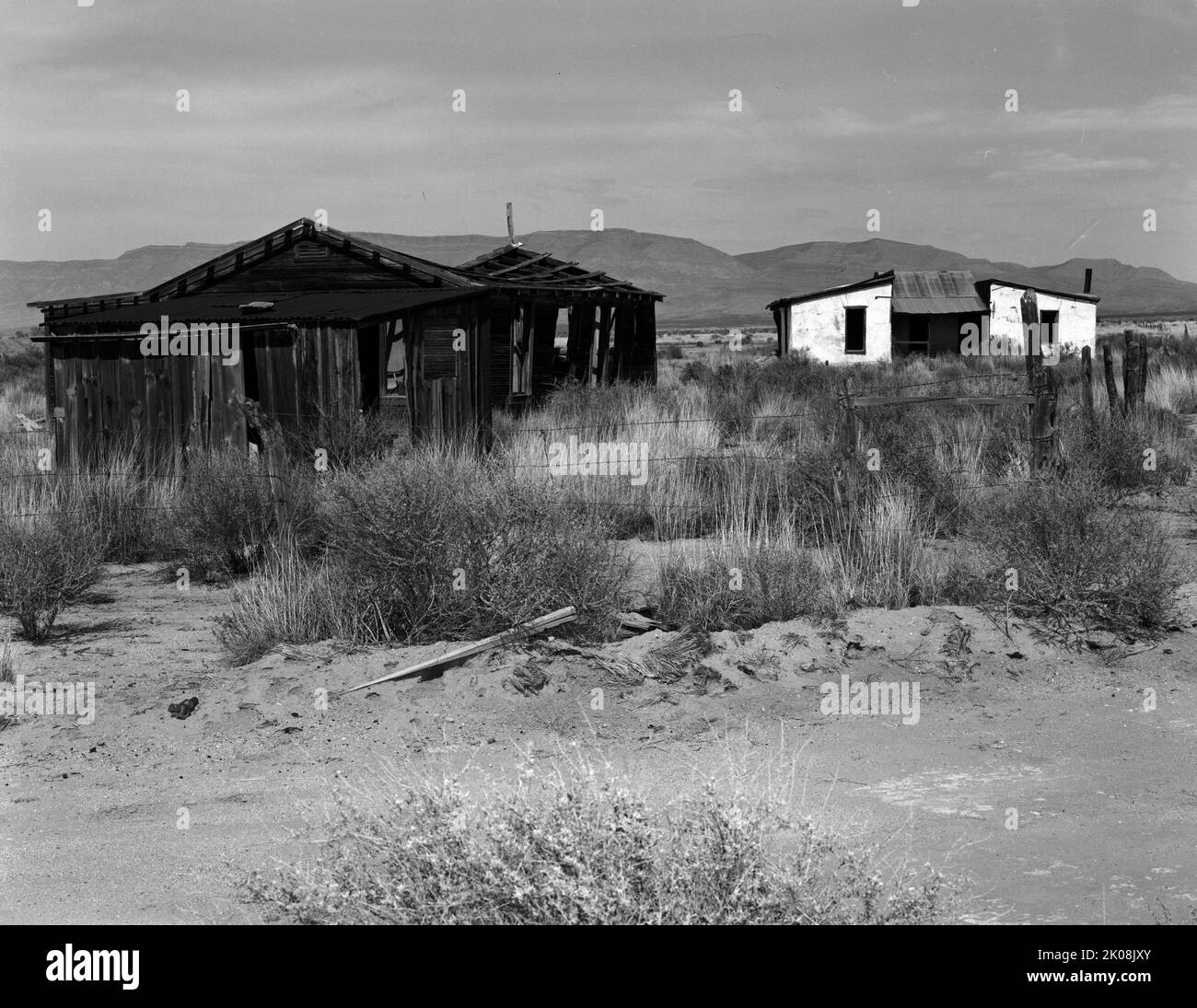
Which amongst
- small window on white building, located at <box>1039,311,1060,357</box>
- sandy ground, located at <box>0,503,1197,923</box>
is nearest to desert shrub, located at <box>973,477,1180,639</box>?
sandy ground, located at <box>0,503,1197,923</box>

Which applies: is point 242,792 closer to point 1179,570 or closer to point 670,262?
point 1179,570

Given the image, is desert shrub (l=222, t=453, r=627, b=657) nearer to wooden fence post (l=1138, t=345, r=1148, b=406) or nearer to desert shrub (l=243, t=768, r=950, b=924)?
desert shrub (l=243, t=768, r=950, b=924)

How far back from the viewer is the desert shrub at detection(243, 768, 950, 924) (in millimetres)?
3965

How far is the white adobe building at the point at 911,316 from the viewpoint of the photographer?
122ft

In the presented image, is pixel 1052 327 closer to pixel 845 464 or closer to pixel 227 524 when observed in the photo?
pixel 845 464

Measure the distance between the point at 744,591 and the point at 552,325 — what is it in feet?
49.3

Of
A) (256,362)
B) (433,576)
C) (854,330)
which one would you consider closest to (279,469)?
(433,576)

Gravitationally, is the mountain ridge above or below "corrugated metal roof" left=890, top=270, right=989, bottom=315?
above

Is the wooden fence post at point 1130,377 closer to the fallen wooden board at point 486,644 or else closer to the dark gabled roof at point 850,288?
the fallen wooden board at point 486,644

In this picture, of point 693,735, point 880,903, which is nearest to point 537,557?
point 693,735

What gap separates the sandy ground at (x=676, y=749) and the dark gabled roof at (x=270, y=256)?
10.6 m

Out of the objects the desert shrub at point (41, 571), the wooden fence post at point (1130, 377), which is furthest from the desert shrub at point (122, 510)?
Answer: the wooden fence post at point (1130, 377)

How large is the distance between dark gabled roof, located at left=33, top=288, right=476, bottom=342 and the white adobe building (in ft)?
68.1

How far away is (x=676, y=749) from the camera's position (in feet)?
20.8
